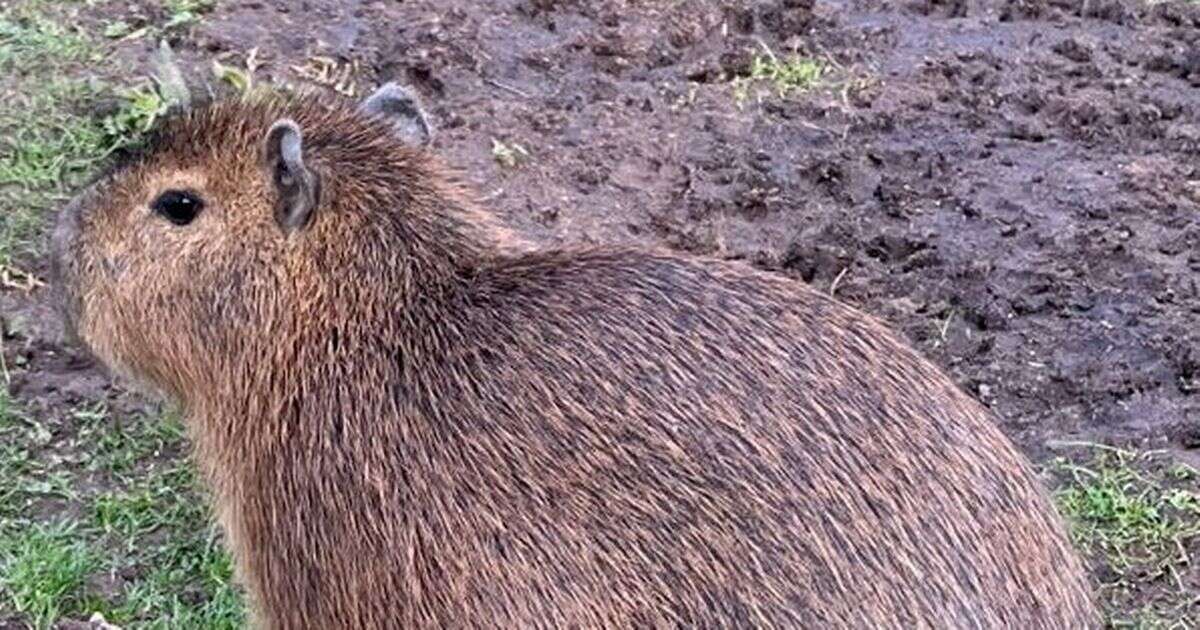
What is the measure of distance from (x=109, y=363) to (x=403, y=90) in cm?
74

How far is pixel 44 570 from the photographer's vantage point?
14.0 feet

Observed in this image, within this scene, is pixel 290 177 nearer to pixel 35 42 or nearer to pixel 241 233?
pixel 241 233

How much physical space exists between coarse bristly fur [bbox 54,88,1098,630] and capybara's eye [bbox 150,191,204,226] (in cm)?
2

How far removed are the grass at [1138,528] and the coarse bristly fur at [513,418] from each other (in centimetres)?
90

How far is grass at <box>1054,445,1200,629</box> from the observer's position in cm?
427

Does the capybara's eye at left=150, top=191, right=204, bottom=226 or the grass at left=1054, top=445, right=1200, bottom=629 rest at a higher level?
the capybara's eye at left=150, top=191, right=204, bottom=226

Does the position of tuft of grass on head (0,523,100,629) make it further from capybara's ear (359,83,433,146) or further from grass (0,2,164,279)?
capybara's ear (359,83,433,146)

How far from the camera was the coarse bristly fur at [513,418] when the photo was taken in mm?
3104

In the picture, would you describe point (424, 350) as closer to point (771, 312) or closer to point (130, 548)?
point (771, 312)

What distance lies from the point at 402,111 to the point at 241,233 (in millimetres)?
510

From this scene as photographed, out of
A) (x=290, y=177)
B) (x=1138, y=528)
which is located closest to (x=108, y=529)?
(x=290, y=177)

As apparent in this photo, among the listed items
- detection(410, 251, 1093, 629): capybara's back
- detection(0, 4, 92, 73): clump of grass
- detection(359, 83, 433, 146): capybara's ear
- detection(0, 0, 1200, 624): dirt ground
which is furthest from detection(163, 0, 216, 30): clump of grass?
detection(410, 251, 1093, 629): capybara's back

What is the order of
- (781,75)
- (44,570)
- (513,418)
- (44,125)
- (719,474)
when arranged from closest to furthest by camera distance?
1. (719,474)
2. (513,418)
3. (44,570)
4. (44,125)
5. (781,75)

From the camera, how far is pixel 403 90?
3848 mm
